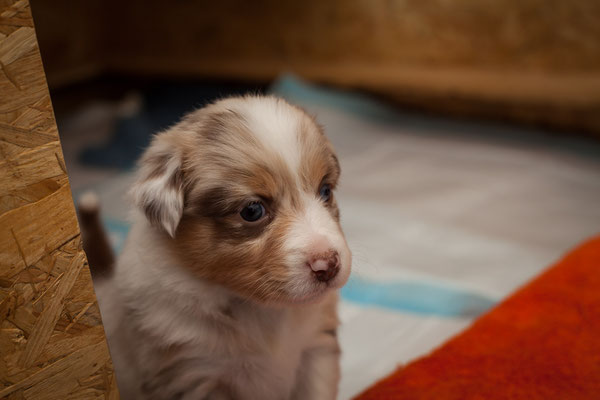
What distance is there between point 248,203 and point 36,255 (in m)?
0.49

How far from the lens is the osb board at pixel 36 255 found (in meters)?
1.31

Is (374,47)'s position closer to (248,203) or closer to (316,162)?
(316,162)

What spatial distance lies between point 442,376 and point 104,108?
12.8 feet

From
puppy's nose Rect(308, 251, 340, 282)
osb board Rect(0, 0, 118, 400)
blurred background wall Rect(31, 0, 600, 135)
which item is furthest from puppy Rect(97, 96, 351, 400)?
blurred background wall Rect(31, 0, 600, 135)

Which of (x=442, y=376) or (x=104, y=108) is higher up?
(x=442, y=376)

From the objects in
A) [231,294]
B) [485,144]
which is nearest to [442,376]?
[231,294]

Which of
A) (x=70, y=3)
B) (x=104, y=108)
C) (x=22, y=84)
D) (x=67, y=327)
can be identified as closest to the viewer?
(x=22, y=84)

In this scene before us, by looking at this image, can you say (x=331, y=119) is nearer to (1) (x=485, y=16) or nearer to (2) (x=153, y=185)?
(1) (x=485, y=16)

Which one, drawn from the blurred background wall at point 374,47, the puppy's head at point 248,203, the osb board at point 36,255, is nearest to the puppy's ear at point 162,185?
the puppy's head at point 248,203

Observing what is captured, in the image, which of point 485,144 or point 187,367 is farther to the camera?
point 485,144

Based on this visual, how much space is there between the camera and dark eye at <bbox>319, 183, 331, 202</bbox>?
1747mm

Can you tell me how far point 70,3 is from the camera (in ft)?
19.0

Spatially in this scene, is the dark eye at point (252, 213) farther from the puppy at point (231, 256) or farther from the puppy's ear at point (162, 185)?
the puppy's ear at point (162, 185)

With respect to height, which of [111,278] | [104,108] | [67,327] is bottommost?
[104,108]
